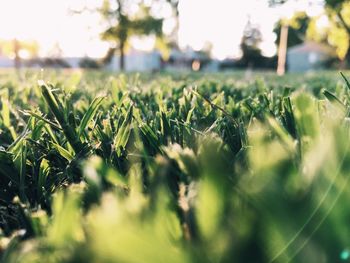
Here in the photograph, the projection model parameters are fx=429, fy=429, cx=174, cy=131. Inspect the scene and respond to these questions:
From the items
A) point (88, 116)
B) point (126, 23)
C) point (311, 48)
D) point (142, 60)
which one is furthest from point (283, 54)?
point (142, 60)

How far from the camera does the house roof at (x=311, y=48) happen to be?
1809 inches

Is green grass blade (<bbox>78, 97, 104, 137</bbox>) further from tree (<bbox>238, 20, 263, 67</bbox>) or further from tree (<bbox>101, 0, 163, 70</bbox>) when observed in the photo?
tree (<bbox>238, 20, 263, 67</bbox>)

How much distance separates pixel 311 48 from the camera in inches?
1900

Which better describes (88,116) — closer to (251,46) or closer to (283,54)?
(283,54)

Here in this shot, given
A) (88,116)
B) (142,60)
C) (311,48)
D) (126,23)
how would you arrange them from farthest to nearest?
(142,60) → (311,48) → (126,23) → (88,116)

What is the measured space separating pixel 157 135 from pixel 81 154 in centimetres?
14

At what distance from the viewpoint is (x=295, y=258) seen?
0.30m

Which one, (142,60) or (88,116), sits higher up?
(88,116)

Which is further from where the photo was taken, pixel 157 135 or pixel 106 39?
pixel 106 39

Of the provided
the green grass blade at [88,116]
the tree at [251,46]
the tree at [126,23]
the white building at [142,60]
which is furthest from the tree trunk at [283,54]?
the white building at [142,60]

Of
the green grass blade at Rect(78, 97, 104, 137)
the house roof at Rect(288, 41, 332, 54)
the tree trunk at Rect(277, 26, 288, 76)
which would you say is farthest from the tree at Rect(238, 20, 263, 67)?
the green grass blade at Rect(78, 97, 104, 137)

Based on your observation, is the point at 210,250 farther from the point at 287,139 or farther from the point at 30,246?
the point at 287,139

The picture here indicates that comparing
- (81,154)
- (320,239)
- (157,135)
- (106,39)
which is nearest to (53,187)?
(81,154)

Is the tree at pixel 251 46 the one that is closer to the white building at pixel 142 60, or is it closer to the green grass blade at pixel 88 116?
the white building at pixel 142 60
